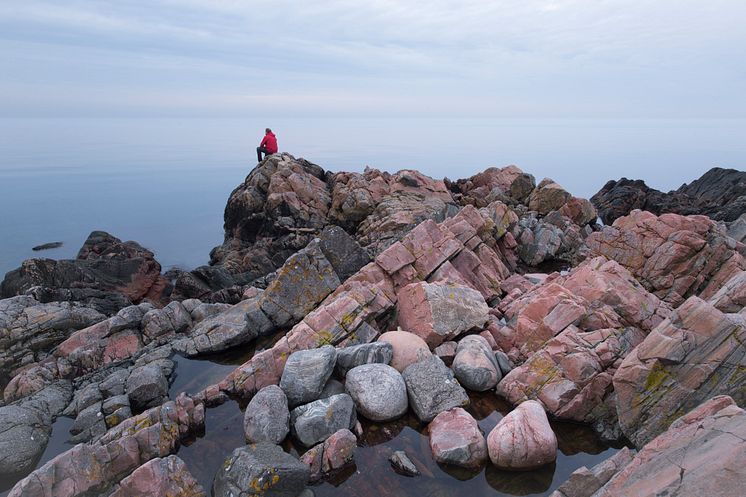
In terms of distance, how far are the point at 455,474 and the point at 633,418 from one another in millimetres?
6277

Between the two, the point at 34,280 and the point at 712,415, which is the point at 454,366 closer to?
the point at 712,415

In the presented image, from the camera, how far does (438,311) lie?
22.3 metres

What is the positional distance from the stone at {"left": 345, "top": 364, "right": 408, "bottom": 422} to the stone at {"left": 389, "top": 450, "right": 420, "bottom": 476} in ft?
7.16

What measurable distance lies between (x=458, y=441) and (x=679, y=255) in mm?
21928

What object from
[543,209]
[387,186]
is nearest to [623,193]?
[543,209]

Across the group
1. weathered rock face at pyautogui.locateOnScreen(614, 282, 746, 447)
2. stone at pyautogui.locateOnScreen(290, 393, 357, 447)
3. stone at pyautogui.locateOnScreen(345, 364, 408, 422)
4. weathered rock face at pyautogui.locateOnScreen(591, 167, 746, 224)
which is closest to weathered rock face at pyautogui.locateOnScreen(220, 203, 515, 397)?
stone at pyautogui.locateOnScreen(345, 364, 408, 422)

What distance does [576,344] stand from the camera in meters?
18.6

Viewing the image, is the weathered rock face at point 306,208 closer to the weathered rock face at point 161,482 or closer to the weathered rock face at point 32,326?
the weathered rock face at point 32,326

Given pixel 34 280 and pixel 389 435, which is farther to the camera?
pixel 34 280

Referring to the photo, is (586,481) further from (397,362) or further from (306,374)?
(306,374)

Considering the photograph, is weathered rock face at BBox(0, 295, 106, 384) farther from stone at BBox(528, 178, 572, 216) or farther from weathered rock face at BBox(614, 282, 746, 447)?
stone at BBox(528, 178, 572, 216)

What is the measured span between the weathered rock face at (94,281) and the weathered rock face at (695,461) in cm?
3028

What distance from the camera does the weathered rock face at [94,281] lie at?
96.8 feet

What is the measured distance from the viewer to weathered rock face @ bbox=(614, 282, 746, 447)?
14.3 m
